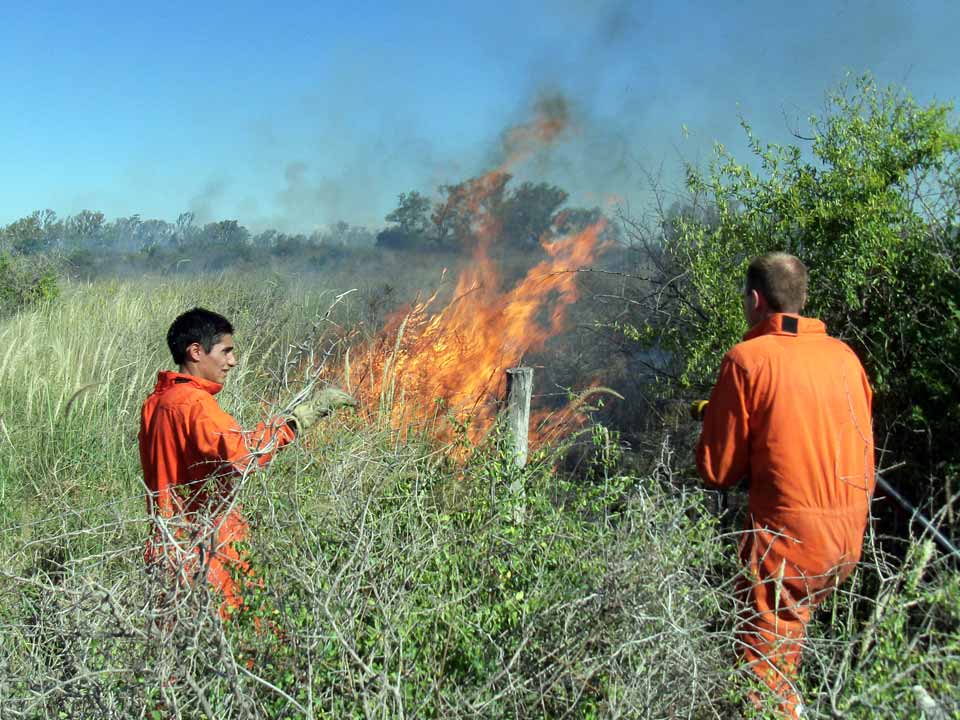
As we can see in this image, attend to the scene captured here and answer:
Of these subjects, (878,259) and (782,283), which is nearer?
(782,283)

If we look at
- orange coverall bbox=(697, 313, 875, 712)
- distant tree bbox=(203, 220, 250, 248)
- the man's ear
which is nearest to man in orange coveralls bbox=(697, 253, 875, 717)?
orange coverall bbox=(697, 313, 875, 712)

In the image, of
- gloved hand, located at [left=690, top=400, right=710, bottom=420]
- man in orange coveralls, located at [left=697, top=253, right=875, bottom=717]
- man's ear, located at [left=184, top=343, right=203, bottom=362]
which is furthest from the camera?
man's ear, located at [left=184, top=343, right=203, bottom=362]

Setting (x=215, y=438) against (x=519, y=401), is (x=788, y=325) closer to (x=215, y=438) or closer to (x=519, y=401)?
(x=519, y=401)

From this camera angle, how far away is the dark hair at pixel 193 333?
153 inches

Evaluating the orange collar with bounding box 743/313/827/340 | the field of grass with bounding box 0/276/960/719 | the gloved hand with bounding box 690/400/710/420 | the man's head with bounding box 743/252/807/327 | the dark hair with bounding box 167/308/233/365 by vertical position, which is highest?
the man's head with bounding box 743/252/807/327

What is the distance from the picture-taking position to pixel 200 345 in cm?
391

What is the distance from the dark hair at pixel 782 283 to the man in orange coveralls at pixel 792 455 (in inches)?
2.9

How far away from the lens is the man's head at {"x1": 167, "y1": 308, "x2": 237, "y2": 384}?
3898 mm

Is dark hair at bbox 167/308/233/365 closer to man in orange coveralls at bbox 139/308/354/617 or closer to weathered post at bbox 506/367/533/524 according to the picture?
man in orange coveralls at bbox 139/308/354/617

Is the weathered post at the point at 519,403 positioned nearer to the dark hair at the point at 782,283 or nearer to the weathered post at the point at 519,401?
the weathered post at the point at 519,401

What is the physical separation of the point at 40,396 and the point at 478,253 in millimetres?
6876

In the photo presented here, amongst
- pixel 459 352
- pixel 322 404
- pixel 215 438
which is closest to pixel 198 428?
pixel 215 438

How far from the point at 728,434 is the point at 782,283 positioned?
0.69m

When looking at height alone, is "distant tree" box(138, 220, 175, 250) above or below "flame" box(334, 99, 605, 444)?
above
